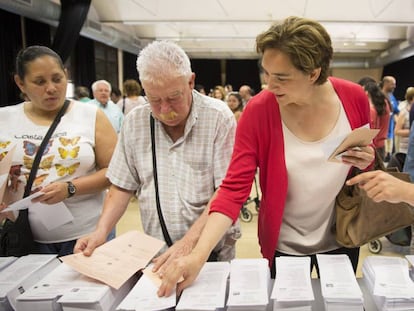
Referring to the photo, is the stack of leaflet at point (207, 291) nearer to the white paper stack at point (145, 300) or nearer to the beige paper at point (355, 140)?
the white paper stack at point (145, 300)

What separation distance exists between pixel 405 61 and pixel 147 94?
14.7 meters

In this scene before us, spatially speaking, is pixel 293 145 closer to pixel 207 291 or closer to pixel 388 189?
pixel 388 189

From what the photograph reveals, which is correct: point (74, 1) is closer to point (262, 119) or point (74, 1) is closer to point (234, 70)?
point (262, 119)

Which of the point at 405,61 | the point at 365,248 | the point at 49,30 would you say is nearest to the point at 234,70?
the point at 405,61

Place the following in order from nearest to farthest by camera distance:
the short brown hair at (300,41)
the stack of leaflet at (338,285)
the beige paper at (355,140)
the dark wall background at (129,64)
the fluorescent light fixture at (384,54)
→ the stack of leaflet at (338,285)
the beige paper at (355,140)
the short brown hair at (300,41)
the dark wall background at (129,64)
the fluorescent light fixture at (384,54)

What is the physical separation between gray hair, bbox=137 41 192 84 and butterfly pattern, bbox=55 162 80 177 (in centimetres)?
58

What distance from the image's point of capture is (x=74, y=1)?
19.6ft

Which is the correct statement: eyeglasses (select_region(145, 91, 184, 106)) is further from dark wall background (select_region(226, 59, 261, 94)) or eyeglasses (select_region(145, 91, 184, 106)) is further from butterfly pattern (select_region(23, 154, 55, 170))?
dark wall background (select_region(226, 59, 261, 94))

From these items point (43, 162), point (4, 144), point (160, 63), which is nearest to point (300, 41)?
point (160, 63)

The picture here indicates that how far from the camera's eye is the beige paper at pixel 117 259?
101 centimetres

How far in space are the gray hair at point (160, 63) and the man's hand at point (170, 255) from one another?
0.53 meters

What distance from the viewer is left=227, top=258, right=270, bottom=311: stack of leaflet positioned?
2.88 ft

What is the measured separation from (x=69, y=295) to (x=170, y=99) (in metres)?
0.67

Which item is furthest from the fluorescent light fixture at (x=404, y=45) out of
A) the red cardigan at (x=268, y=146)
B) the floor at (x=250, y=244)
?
the red cardigan at (x=268, y=146)
